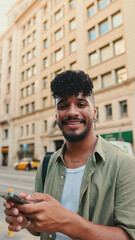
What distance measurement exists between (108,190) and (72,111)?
25.4 inches

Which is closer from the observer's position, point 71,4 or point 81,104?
point 81,104

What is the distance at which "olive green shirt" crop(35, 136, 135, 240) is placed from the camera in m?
1.09

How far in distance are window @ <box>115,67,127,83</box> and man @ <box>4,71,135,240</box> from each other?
691 inches

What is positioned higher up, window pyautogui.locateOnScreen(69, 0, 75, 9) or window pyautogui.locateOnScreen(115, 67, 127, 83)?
window pyautogui.locateOnScreen(69, 0, 75, 9)

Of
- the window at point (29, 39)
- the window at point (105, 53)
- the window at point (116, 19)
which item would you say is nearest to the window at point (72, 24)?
the window at point (116, 19)

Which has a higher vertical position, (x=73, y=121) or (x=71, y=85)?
(x=71, y=85)

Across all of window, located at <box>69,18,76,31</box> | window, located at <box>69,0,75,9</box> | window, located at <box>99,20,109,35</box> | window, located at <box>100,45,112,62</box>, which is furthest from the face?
window, located at <box>69,0,75,9</box>

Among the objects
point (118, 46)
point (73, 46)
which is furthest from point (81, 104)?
point (73, 46)

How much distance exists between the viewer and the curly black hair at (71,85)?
4.77ft

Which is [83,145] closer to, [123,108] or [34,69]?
[123,108]

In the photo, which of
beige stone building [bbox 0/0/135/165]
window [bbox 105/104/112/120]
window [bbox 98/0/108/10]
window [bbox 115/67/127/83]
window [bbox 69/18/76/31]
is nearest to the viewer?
beige stone building [bbox 0/0/135/165]

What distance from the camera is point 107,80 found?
64.0ft

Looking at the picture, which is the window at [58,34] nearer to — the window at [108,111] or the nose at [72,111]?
the window at [108,111]

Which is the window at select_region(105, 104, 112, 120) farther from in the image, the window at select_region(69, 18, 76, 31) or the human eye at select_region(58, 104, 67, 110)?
the human eye at select_region(58, 104, 67, 110)
